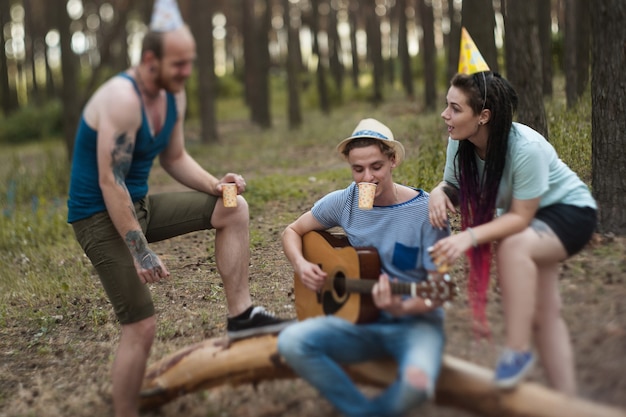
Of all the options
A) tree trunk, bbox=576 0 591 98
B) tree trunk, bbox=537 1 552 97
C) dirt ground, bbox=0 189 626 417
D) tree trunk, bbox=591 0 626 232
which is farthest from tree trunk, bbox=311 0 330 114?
tree trunk, bbox=591 0 626 232

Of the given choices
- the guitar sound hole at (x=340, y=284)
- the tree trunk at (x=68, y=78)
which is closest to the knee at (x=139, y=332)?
the guitar sound hole at (x=340, y=284)

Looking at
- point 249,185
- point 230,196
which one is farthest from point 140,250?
point 249,185

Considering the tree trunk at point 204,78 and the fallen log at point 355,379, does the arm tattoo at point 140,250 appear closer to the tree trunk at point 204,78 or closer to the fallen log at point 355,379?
the fallen log at point 355,379

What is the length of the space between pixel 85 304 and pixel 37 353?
3.15 feet

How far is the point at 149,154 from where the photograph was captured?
167 inches

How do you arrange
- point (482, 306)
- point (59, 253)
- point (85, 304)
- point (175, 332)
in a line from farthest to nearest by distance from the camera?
point (59, 253) → point (85, 304) → point (175, 332) → point (482, 306)

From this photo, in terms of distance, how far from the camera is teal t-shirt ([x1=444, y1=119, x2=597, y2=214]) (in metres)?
3.87

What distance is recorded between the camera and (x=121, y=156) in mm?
4012

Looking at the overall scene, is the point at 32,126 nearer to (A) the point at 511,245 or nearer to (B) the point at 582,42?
(B) the point at 582,42

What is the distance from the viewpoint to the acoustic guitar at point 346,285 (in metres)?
3.73

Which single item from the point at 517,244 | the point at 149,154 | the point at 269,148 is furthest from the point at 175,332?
the point at 269,148

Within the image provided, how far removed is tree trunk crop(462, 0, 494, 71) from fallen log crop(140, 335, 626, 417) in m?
6.61

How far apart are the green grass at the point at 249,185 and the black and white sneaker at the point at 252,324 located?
243 centimetres

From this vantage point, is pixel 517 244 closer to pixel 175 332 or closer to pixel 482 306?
pixel 482 306
